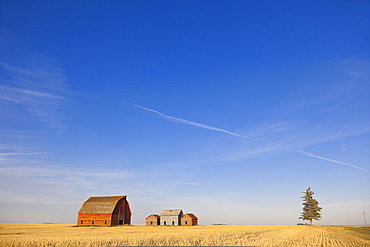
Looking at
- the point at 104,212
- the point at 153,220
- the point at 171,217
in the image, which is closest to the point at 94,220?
the point at 104,212

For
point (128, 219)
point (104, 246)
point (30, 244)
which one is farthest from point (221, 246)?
point (128, 219)

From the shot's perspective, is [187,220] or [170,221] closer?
[187,220]

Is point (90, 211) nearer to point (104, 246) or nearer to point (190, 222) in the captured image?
point (190, 222)

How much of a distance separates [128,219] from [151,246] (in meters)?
73.9

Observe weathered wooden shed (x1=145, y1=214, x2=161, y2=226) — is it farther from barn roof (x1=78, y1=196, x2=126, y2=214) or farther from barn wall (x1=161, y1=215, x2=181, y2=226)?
barn roof (x1=78, y1=196, x2=126, y2=214)

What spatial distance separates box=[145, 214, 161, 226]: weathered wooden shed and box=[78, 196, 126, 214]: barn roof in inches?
684

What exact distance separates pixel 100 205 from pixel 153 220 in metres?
22.5

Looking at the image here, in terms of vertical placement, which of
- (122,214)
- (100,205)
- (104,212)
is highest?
(100,205)

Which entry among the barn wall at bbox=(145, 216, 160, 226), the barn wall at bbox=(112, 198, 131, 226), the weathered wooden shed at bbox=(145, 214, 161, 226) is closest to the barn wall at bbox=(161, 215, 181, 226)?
the weathered wooden shed at bbox=(145, 214, 161, 226)

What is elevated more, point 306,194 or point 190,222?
point 306,194

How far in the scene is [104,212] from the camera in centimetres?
8338

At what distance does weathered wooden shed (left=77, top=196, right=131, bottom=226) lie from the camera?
8244 centimetres

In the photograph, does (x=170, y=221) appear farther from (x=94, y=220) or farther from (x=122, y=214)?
(x=94, y=220)

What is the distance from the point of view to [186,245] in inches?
953
